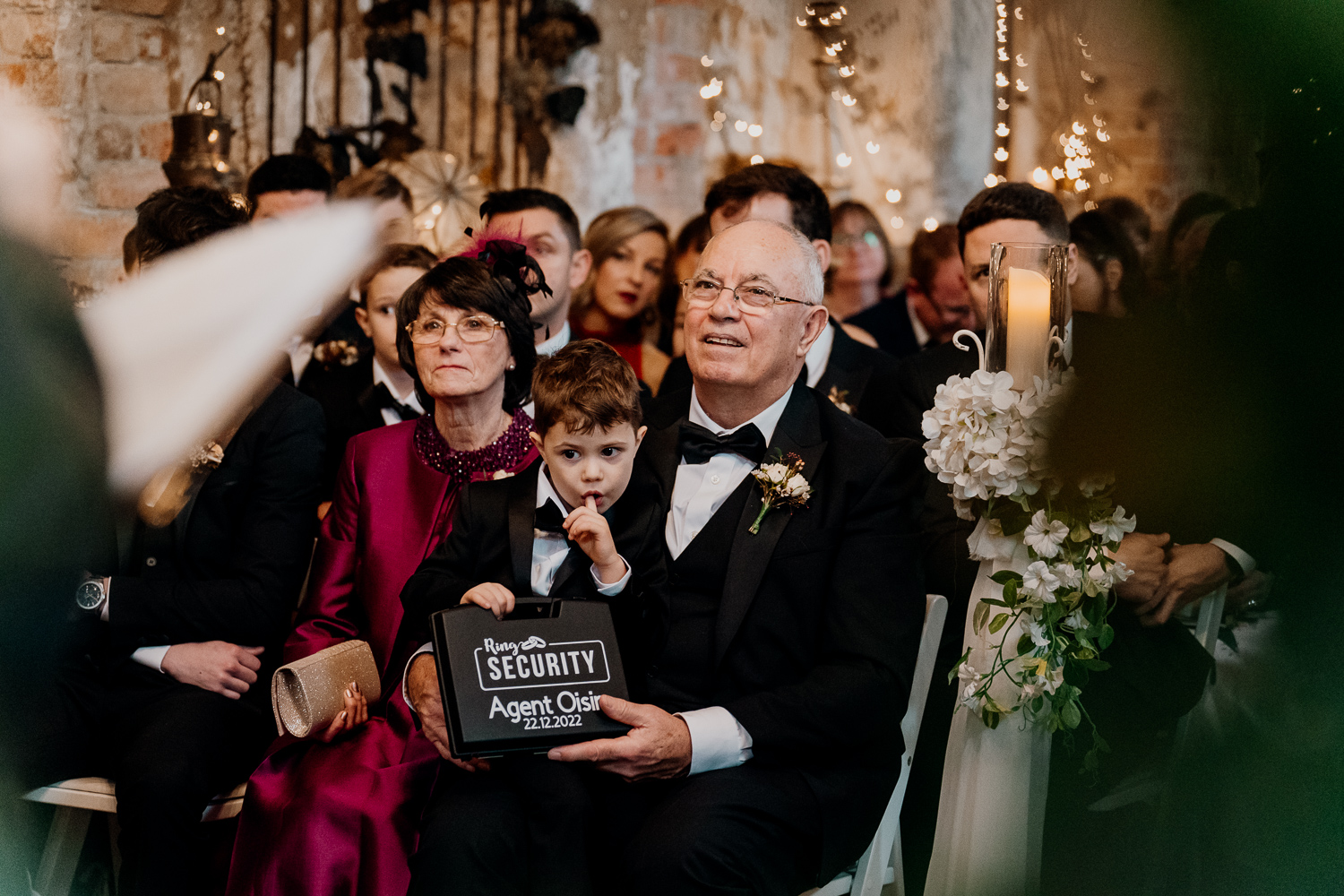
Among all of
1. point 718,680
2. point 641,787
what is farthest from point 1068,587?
point 641,787

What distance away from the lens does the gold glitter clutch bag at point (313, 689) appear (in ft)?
7.63

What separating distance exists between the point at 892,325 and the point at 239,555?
2.95m

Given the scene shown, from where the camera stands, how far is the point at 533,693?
205 centimetres

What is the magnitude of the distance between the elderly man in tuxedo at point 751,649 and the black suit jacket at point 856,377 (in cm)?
83

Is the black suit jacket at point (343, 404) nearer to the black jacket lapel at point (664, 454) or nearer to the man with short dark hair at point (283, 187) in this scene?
the man with short dark hair at point (283, 187)

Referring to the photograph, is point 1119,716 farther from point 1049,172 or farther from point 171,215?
point 1049,172

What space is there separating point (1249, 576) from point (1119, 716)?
0.42 meters

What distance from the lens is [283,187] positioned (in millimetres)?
3939

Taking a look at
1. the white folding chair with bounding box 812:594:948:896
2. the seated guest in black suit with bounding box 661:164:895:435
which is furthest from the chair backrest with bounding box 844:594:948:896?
the seated guest in black suit with bounding box 661:164:895:435

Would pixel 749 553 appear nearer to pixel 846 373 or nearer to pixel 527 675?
pixel 527 675

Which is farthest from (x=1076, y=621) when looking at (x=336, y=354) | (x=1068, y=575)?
(x=336, y=354)

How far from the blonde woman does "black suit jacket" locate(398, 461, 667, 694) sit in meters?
1.88

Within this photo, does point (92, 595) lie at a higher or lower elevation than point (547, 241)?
lower

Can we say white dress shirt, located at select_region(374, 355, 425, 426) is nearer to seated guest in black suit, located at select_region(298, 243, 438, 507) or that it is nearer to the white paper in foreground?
seated guest in black suit, located at select_region(298, 243, 438, 507)
